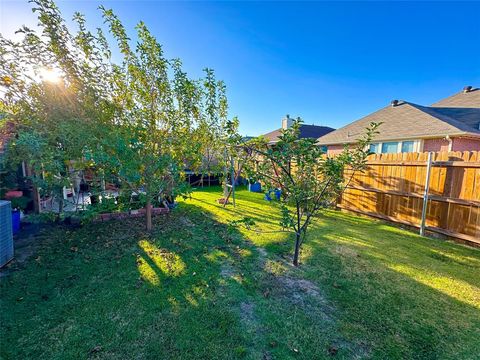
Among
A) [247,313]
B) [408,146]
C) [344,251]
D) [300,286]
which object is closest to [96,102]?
[247,313]

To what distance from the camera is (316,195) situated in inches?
145

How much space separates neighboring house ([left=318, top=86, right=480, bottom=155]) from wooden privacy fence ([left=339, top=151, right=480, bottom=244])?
8.19 ft

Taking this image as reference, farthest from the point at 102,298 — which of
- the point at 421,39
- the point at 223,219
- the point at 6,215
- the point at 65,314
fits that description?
the point at 421,39

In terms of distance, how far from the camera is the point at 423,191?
5730 millimetres

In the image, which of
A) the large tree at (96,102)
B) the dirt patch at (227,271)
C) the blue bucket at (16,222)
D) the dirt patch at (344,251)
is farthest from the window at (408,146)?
the blue bucket at (16,222)

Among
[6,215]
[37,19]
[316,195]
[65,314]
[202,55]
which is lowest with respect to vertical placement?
[65,314]

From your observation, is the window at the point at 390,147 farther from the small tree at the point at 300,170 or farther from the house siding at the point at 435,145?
the small tree at the point at 300,170

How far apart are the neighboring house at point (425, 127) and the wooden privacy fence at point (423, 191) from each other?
2.50 meters

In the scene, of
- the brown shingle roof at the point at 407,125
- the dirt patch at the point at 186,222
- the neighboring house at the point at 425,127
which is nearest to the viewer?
the dirt patch at the point at 186,222

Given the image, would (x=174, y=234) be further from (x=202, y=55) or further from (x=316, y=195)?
(x=202, y=55)

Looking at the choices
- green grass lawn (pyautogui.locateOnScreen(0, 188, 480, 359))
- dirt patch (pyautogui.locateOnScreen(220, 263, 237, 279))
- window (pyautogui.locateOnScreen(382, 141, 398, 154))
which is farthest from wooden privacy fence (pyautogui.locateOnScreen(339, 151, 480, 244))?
window (pyautogui.locateOnScreen(382, 141, 398, 154))

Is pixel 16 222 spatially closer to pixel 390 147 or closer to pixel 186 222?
pixel 186 222

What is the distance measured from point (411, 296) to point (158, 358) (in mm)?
3413

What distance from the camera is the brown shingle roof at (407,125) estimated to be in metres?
10.5
